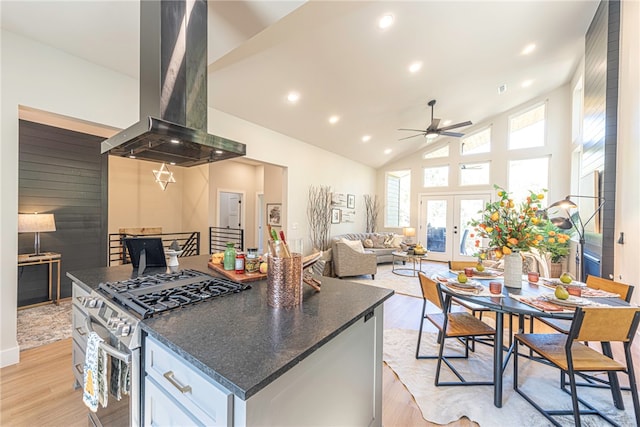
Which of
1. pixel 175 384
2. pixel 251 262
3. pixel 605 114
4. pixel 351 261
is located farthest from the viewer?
pixel 351 261

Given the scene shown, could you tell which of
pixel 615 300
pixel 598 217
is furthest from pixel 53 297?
pixel 598 217

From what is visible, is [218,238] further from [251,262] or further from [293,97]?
[251,262]

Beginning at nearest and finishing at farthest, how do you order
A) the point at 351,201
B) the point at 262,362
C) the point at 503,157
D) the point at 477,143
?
the point at 262,362
the point at 503,157
the point at 477,143
the point at 351,201

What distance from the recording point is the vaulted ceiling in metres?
2.24

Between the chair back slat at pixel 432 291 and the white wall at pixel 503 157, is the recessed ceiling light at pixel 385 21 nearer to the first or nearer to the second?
the chair back slat at pixel 432 291

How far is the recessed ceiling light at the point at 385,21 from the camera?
3.08m

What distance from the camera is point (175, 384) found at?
925 mm

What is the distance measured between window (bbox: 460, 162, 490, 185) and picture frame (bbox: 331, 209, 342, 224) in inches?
145

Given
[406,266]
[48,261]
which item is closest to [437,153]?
[406,266]

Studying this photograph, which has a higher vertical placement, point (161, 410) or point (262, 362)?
point (262, 362)

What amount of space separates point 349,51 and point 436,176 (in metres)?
5.56

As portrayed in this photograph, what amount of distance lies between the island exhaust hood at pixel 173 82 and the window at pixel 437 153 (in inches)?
293

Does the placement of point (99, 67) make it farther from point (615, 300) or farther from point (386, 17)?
point (615, 300)

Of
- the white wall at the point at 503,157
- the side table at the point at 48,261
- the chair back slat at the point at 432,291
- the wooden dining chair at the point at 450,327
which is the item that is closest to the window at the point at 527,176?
the white wall at the point at 503,157
